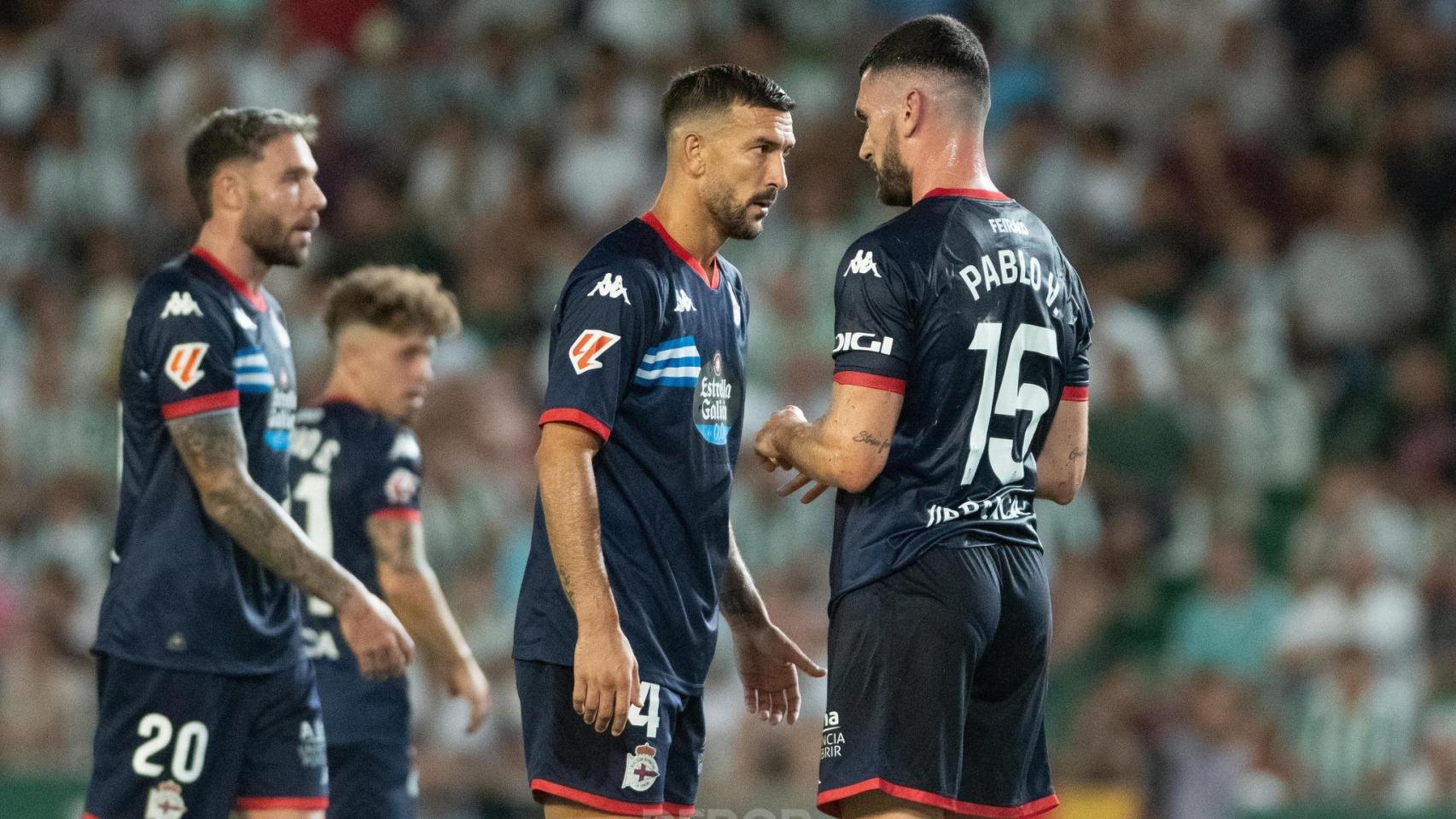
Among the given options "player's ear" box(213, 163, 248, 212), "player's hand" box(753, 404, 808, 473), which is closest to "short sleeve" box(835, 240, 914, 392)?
"player's hand" box(753, 404, 808, 473)

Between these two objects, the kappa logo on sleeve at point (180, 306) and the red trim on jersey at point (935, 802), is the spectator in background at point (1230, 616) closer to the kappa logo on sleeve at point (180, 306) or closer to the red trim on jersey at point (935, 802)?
the red trim on jersey at point (935, 802)

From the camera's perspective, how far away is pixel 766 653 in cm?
603

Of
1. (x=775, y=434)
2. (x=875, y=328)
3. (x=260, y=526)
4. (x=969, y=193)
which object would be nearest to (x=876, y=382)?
(x=875, y=328)

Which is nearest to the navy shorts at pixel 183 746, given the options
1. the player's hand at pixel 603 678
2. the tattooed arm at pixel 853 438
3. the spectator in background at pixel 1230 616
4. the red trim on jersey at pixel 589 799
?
the red trim on jersey at pixel 589 799

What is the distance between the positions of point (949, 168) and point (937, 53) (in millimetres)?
335

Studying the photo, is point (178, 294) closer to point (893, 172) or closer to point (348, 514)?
point (348, 514)

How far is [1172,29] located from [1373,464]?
12.3ft

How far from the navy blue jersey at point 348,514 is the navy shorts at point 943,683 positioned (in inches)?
88.6

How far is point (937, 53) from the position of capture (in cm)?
551

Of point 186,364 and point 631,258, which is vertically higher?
point 631,258

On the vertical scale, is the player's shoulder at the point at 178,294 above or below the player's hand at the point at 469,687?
above

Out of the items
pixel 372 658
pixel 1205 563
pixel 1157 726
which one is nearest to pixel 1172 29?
pixel 1205 563

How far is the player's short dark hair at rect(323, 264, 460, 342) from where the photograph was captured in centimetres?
736

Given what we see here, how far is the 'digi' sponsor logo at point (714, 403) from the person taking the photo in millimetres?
5555
